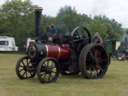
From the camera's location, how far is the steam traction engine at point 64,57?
13.3 metres

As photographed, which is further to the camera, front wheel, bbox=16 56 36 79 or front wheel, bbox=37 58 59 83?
front wheel, bbox=16 56 36 79

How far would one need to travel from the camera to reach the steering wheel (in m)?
14.4

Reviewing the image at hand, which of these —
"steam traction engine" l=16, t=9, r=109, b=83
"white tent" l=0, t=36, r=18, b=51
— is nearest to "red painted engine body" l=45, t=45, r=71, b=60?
"steam traction engine" l=16, t=9, r=109, b=83

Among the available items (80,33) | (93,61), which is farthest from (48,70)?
(80,33)

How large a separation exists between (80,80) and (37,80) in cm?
124

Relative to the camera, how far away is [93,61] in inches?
567

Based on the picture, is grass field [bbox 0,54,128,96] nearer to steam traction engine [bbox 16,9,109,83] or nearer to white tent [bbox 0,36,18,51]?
steam traction engine [bbox 16,9,109,83]

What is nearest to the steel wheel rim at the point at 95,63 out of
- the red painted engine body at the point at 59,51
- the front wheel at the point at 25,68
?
the red painted engine body at the point at 59,51

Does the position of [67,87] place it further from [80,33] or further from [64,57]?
[80,33]

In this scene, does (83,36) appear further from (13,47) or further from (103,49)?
(13,47)

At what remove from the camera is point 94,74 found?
1451 cm

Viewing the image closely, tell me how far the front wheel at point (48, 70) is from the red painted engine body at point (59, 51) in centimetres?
44

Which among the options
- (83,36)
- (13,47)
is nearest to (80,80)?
(83,36)

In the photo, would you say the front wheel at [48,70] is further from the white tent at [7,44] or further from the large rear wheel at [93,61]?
the white tent at [7,44]
